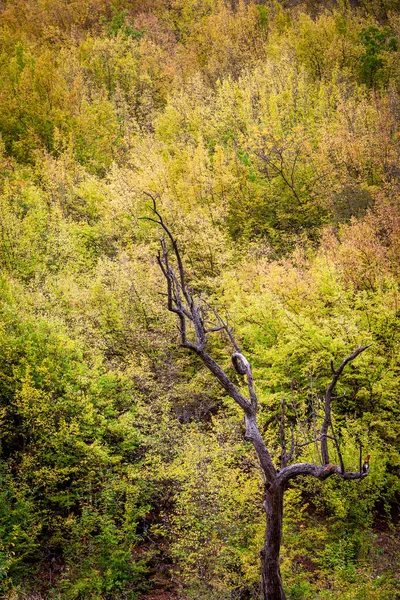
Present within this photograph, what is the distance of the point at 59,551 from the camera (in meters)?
17.5

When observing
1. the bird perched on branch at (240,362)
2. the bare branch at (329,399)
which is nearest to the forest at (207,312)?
the bare branch at (329,399)

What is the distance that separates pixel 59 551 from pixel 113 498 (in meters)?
2.68

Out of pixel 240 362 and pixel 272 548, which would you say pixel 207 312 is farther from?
pixel 272 548

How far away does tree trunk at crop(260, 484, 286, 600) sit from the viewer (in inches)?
350

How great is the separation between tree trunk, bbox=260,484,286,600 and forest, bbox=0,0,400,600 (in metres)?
1.28

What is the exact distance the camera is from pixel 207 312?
24.6 meters

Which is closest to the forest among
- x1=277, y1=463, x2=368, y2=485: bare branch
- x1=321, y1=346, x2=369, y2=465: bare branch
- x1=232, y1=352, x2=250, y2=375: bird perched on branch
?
x1=321, y1=346, x2=369, y2=465: bare branch

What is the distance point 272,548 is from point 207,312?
16.1 meters

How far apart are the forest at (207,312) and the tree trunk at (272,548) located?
1282 mm

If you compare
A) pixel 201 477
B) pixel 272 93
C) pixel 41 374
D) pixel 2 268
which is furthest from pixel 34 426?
pixel 272 93

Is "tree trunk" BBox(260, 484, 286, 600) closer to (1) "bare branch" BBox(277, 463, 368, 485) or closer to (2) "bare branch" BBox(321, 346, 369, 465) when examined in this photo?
(1) "bare branch" BBox(277, 463, 368, 485)

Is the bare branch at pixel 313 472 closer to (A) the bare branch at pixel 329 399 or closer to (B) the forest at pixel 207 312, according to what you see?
(A) the bare branch at pixel 329 399

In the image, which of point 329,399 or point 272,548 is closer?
point 329,399

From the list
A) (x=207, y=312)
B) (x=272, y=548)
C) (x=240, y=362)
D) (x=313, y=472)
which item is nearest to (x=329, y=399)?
(x=313, y=472)
